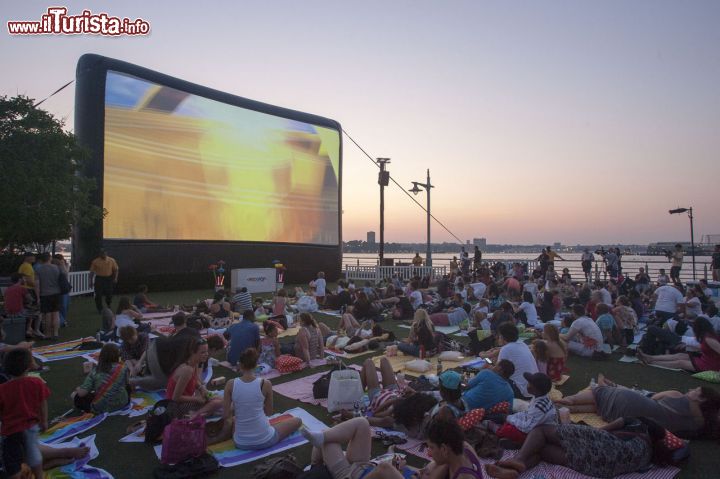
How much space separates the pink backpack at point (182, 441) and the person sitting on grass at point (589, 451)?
2428 millimetres

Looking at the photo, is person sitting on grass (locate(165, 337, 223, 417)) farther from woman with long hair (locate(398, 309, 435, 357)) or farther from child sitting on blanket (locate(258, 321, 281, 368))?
woman with long hair (locate(398, 309, 435, 357))

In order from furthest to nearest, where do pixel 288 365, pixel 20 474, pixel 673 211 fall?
1. pixel 673 211
2. pixel 288 365
3. pixel 20 474

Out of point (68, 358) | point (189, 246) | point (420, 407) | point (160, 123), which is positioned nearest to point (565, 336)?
point (420, 407)

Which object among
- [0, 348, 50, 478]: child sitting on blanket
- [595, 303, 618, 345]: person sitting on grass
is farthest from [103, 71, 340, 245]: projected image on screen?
[595, 303, 618, 345]: person sitting on grass

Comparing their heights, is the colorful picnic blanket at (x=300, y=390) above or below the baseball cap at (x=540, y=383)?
below

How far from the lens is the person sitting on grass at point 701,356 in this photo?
21.2 ft

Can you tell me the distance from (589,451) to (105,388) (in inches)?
195

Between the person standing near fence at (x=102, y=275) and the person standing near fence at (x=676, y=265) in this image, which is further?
the person standing near fence at (x=676, y=265)

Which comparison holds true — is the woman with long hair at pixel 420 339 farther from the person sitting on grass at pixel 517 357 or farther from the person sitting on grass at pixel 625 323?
the person sitting on grass at pixel 625 323

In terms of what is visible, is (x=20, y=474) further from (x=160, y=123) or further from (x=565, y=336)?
(x=160, y=123)

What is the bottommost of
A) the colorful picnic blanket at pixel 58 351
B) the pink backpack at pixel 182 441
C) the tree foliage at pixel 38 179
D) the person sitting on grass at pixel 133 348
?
the colorful picnic blanket at pixel 58 351

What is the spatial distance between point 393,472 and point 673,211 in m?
20.6

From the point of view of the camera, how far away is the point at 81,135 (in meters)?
15.4

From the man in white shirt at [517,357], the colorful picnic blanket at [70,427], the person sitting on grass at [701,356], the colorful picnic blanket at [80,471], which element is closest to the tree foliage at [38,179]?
the colorful picnic blanket at [70,427]
